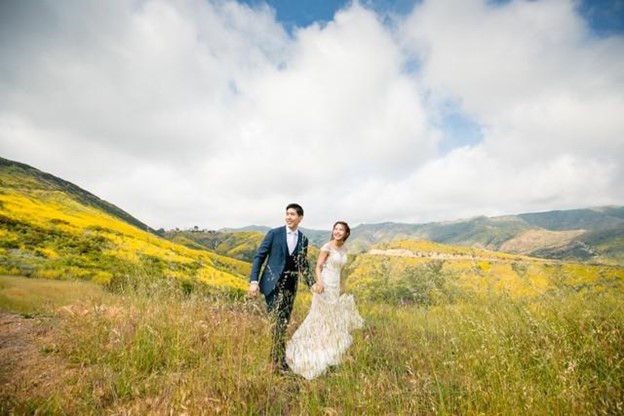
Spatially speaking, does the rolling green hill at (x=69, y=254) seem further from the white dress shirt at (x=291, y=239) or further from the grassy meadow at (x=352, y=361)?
the white dress shirt at (x=291, y=239)

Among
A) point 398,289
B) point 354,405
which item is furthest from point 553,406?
point 398,289

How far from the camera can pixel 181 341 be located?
415cm

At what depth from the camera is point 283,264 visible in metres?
4.95

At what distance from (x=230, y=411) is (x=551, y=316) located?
439cm

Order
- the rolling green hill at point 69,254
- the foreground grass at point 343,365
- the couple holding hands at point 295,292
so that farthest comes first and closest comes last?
the rolling green hill at point 69,254
the couple holding hands at point 295,292
the foreground grass at point 343,365

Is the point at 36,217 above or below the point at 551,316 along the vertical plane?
above

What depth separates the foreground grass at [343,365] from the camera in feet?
8.67

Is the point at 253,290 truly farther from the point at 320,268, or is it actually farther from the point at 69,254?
the point at 69,254

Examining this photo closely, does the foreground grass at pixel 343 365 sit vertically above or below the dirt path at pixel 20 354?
above

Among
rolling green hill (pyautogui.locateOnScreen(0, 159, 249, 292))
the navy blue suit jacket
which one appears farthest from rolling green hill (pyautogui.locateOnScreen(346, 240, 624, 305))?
rolling green hill (pyautogui.locateOnScreen(0, 159, 249, 292))

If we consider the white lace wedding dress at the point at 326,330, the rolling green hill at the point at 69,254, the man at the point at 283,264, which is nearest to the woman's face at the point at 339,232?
the white lace wedding dress at the point at 326,330

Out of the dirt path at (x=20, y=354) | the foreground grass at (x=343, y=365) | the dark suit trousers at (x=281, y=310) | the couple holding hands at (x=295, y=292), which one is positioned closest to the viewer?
the foreground grass at (x=343, y=365)

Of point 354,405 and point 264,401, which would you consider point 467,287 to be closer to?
point 354,405

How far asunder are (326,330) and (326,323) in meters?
0.44
